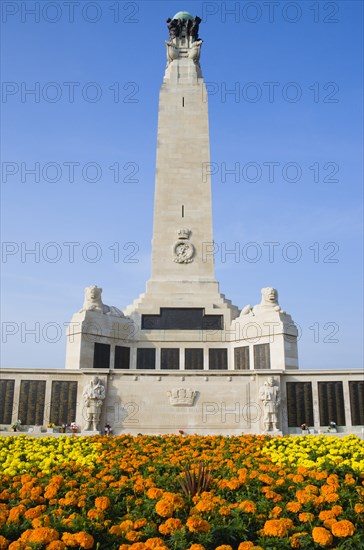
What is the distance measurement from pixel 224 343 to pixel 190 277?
545cm

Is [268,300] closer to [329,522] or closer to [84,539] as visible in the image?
[329,522]

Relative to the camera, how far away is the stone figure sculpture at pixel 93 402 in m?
24.0

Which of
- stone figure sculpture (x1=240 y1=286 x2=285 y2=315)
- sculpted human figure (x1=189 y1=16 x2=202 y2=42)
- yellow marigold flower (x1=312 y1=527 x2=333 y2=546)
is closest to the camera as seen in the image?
yellow marigold flower (x1=312 y1=527 x2=333 y2=546)

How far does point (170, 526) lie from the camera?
6738 mm

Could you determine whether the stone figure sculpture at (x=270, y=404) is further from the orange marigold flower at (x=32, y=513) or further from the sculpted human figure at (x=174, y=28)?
the sculpted human figure at (x=174, y=28)

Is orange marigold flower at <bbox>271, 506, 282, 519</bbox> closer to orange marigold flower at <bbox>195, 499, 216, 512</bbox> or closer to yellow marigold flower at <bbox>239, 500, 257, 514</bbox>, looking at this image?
yellow marigold flower at <bbox>239, 500, 257, 514</bbox>

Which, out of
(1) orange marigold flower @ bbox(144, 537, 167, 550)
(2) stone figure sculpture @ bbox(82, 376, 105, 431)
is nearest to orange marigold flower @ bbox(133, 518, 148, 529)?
(1) orange marigold flower @ bbox(144, 537, 167, 550)

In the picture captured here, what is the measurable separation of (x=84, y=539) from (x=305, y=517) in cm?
326

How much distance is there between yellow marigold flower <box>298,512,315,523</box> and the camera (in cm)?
733

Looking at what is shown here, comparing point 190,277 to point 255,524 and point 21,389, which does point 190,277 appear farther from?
point 255,524

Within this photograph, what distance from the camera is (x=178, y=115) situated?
38.6 m

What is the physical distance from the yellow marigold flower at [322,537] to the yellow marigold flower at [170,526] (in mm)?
1793

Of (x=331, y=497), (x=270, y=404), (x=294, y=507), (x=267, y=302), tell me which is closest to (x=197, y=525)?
(x=294, y=507)

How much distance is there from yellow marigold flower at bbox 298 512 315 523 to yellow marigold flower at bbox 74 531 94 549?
10.1ft
